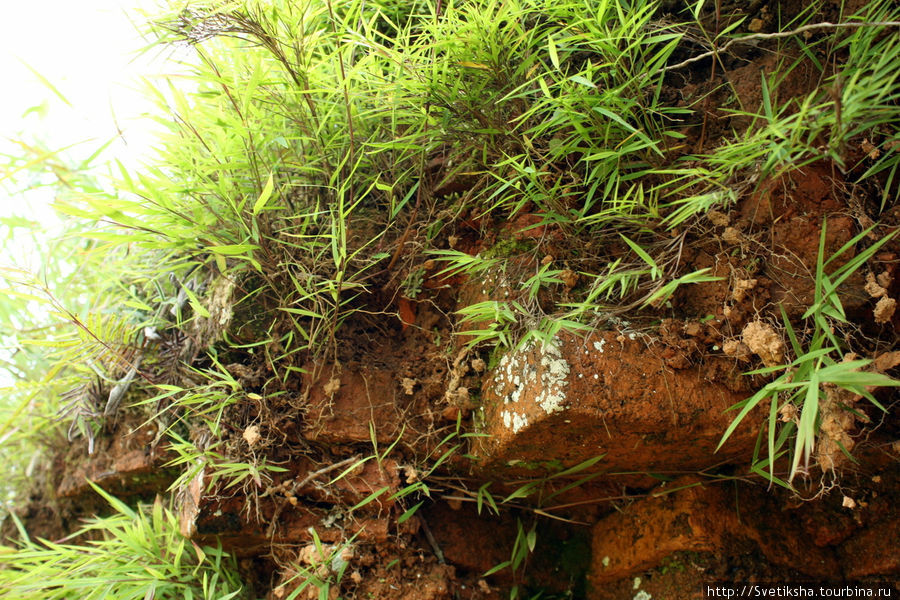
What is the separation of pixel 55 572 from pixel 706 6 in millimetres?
1919

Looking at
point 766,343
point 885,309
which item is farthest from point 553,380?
point 885,309

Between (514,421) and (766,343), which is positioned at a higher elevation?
(766,343)

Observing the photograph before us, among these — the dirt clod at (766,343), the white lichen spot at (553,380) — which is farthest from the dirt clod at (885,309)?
the white lichen spot at (553,380)

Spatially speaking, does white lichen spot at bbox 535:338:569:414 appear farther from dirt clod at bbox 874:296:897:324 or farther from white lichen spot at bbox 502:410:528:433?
dirt clod at bbox 874:296:897:324

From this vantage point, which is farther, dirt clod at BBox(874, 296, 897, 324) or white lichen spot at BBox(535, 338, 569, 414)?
white lichen spot at BBox(535, 338, 569, 414)

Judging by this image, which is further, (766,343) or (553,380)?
(553,380)

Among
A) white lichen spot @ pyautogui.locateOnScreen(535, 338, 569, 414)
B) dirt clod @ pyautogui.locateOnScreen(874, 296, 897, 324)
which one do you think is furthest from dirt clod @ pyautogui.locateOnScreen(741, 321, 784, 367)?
white lichen spot @ pyautogui.locateOnScreen(535, 338, 569, 414)

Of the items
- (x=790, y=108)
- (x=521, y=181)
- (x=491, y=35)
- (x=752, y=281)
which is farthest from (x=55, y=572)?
(x=790, y=108)

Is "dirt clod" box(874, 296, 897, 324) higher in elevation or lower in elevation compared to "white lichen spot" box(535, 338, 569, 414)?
higher

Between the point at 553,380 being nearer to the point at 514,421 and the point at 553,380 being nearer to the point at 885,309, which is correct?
the point at 514,421

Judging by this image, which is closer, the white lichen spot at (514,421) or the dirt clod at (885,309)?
the dirt clod at (885,309)

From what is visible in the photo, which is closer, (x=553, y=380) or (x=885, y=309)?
(x=885, y=309)

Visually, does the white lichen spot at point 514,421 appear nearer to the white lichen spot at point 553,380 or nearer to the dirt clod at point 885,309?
the white lichen spot at point 553,380

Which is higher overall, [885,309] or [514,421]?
[885,309]
